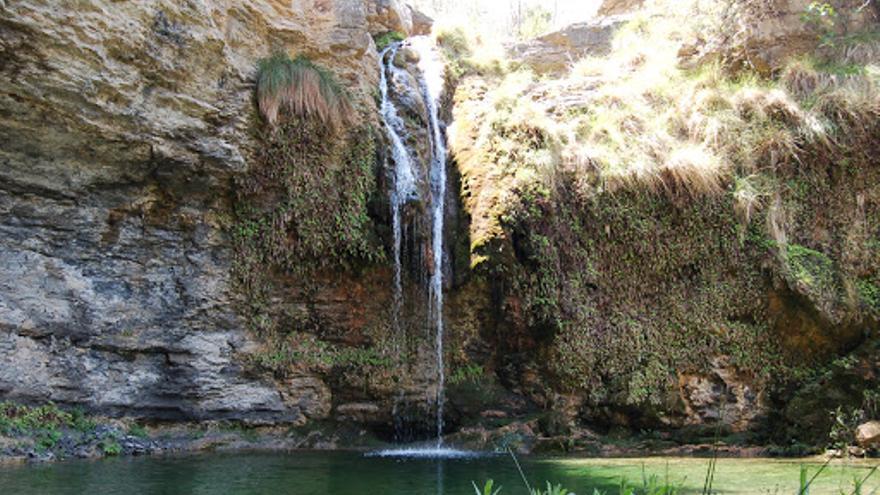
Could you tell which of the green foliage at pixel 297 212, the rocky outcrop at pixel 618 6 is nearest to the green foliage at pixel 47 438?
the green foliage at pixel 297 212

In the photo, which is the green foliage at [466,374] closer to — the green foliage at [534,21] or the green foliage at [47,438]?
the green foliage at [47,438]

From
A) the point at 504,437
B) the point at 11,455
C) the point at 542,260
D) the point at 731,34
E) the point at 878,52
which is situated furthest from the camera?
the point at 731,34

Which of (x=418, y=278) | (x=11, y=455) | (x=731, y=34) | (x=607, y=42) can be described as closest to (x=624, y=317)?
(x=418, y=278)

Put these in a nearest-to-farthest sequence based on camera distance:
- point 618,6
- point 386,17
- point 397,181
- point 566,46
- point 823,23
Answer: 1. point 397,181
2. point 823,23
3. point 386,17
4. point 566,46
5. point 618,6

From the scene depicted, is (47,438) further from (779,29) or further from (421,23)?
(779,29)

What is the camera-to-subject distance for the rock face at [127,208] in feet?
23.1

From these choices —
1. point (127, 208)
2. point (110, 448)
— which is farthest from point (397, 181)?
point (110, 448)

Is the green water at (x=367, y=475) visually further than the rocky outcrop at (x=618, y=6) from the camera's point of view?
No

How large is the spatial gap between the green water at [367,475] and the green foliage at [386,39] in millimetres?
8255

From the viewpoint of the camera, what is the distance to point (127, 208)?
8094 mm

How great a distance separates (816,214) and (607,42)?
7.78 m

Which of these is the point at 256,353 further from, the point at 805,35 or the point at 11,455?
the point at 805,35

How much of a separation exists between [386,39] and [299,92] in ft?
14.2

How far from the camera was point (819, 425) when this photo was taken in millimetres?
7516
